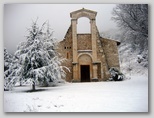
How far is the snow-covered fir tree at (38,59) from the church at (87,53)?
0.19 metres

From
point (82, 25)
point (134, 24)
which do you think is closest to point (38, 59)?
point (82, 25)

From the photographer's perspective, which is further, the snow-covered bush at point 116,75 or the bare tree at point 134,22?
the snow-covered bush at point 116,75

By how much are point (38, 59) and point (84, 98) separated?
3.90ft

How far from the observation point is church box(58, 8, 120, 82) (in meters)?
5.08

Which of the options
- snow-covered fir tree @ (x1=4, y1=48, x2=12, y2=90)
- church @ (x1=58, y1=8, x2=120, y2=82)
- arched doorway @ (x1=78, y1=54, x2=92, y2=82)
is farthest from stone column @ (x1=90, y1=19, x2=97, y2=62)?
snow-covered fir tree @ (x1=4, y1=48, x2=12, y2=90)

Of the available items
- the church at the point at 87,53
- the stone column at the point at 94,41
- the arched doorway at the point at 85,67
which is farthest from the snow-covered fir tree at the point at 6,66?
the stone column at the point at 94,41

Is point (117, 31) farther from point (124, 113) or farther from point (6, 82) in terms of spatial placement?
Result: point (6, 82)

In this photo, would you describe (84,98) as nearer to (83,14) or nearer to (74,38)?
(74,38)

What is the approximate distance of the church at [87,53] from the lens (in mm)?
5082

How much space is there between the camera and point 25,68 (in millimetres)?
5000

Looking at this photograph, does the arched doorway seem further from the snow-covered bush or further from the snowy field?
the snow-covered bush

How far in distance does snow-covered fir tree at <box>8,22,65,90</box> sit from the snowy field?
0.74 feet

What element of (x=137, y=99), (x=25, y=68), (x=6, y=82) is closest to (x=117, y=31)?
(x=137, y=99)

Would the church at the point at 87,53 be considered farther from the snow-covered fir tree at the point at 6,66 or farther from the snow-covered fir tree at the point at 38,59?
the snow-covered fir tree at the point at 6,66
